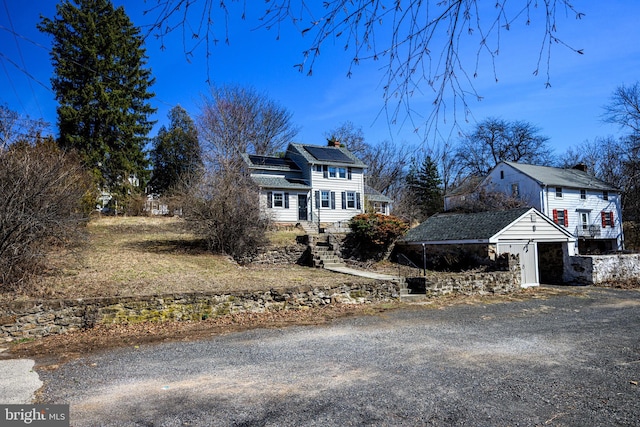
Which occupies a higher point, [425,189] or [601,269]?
[425,189]

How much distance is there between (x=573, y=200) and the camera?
33.3 metres

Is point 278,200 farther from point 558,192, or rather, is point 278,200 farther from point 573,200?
point 573,200

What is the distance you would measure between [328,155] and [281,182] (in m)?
4.92

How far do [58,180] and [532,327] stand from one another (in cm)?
1253

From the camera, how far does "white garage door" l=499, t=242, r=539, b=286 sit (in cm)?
1725

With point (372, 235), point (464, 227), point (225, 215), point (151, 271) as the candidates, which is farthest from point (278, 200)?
point (151, 271)

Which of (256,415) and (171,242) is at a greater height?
(171,242)

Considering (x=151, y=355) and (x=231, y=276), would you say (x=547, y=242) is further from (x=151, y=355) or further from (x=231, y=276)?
(x=151, y=355)

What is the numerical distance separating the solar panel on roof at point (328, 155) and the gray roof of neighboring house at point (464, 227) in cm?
1025

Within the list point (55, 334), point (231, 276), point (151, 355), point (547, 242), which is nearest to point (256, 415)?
point (151, 355)

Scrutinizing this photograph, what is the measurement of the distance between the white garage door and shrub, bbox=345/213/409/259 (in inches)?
229

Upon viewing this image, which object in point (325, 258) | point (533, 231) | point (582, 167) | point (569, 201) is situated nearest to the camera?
point (533, 231)

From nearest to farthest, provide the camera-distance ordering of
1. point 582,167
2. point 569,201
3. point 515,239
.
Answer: point 515,239 < point 569,201 < point 582,167

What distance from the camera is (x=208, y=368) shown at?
5922mm
